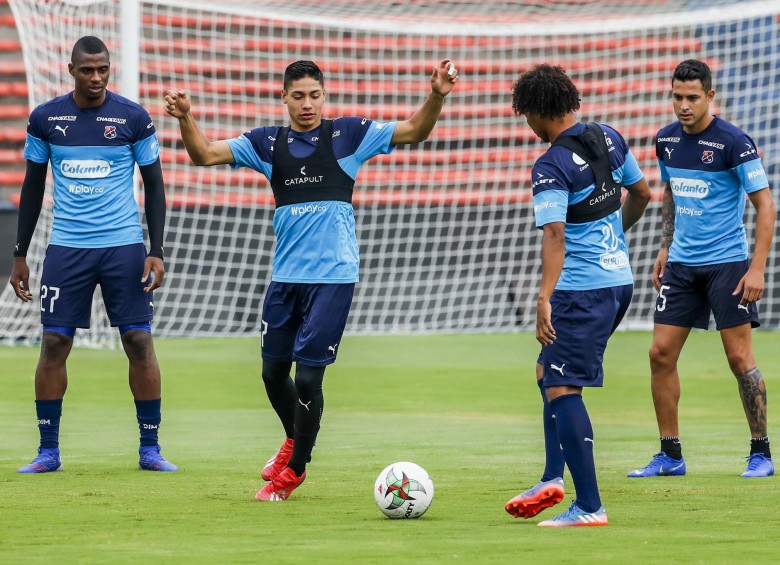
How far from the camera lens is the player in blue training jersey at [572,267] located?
579cm

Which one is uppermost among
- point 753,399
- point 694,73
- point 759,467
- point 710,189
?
point 694,73

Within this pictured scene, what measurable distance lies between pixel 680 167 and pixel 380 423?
332 centimetres

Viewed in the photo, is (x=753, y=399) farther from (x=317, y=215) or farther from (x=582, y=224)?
(x=317, y=215)

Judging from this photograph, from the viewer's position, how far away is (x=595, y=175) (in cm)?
596

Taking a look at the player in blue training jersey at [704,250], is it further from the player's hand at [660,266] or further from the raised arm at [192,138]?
the raised arm at [192,138]

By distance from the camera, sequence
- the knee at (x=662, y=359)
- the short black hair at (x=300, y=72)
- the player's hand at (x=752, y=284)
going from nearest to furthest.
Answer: the short black hair at (x=300, y=72) < the player's hand at (x=752, y=284) < the knee at (x=662, y=359)

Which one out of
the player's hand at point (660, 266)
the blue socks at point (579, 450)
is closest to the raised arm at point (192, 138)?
the blue socks at point (579, 450)

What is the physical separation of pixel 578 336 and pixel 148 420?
2.85 meters

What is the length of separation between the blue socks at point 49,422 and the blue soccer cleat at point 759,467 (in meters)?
3.57

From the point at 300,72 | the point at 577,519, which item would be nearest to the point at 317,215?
the point at 300,72

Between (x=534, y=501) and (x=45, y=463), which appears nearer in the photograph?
(x=534, y=501)

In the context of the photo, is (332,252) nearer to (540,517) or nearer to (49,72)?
(540,517)

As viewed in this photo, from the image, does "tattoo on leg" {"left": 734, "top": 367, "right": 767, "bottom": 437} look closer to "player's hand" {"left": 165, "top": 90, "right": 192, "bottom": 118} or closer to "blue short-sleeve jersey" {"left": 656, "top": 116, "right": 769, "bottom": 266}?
"blue short-sleeve jersey" {"left": 656, "top": 116, "right": 769, "bottom": 266}

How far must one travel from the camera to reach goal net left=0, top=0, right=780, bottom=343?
16.8 meters
